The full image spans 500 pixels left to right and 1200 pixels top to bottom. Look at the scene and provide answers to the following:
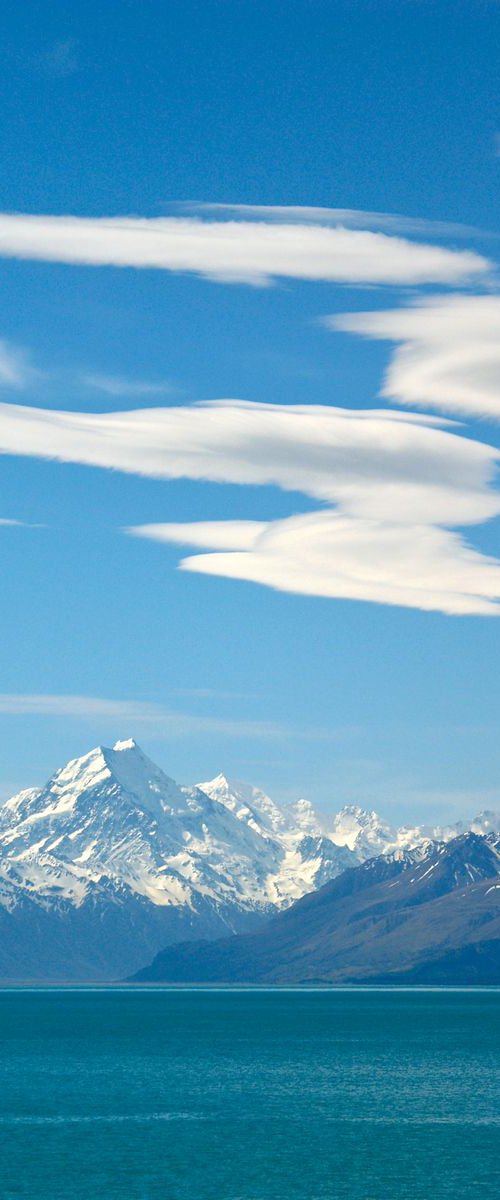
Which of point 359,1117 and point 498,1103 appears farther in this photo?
point 498,1103

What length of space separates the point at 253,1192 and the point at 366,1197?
837 cm

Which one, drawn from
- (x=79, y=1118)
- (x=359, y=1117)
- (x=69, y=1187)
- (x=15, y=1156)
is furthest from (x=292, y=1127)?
(x=69, y=1187)

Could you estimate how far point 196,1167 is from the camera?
424 feet

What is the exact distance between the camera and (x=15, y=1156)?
13475cm

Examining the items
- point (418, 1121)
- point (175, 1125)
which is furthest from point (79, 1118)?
point (418, 1121)

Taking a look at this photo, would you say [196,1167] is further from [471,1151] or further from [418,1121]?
[418,1121]

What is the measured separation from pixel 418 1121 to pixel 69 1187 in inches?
1994

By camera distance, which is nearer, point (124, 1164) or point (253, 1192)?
point (253, 1192)

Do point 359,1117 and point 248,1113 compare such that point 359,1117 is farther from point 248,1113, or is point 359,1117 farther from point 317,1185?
point 317,1185

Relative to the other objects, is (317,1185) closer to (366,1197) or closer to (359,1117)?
(366,1197)

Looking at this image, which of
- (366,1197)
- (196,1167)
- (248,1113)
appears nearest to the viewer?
(366,1197)

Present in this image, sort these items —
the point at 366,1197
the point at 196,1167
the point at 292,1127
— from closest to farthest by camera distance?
the point at 366,1197, the point at 196,1167, the point at 292,1127

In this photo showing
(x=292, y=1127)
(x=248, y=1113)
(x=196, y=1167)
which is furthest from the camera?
(x=248, y=1113)

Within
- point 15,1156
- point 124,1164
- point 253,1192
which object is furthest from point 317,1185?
point 15,1156
